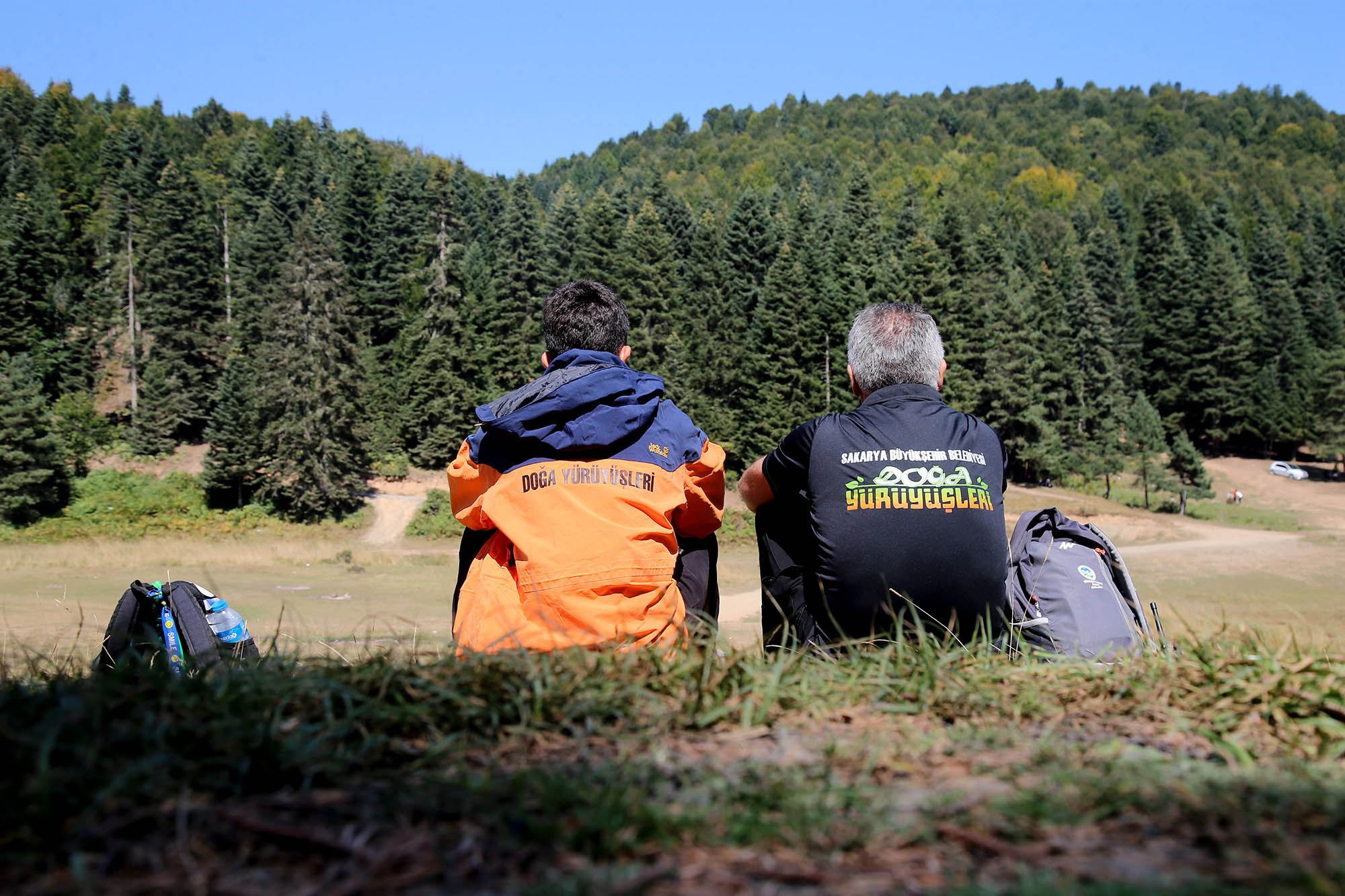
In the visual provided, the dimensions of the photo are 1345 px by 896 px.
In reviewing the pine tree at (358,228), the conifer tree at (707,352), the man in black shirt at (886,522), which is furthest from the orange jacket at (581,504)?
the pine tree at (358,228)

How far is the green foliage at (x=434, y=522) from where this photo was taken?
4253cm

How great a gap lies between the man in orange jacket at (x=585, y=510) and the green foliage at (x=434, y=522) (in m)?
38.8

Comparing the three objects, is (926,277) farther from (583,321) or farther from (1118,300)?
(583,321)

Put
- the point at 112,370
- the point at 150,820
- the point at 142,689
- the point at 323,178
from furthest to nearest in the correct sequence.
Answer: the point at 323,178 < the point at 112,370 < the point at 142,689 < the point at 150,820

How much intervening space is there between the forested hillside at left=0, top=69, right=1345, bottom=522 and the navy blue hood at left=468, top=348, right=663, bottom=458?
41359 millimetres

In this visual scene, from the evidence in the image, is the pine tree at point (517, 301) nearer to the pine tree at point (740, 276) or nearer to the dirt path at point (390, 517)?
the dirt path at point (390, 517)

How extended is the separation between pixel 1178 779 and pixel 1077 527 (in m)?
2.44

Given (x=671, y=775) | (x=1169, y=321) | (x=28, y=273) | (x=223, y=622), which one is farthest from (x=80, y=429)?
(x=1169, y=321)

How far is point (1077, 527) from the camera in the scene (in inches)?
164

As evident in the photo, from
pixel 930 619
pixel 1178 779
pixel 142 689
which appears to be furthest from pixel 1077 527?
pixel 142 689

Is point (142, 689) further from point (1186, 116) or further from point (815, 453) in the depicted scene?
point (1186, 116)

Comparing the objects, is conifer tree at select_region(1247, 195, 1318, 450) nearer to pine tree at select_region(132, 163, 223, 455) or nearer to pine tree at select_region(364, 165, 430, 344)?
pine tree at select_region(364, 165, 430, 344)

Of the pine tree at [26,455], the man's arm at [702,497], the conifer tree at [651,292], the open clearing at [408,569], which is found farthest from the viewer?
the conifer tree at [651,292]

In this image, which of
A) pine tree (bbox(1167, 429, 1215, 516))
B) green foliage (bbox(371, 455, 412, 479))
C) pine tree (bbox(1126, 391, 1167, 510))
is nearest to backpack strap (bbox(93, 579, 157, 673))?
green foliage (bbox(371, 455, 412, 479))
